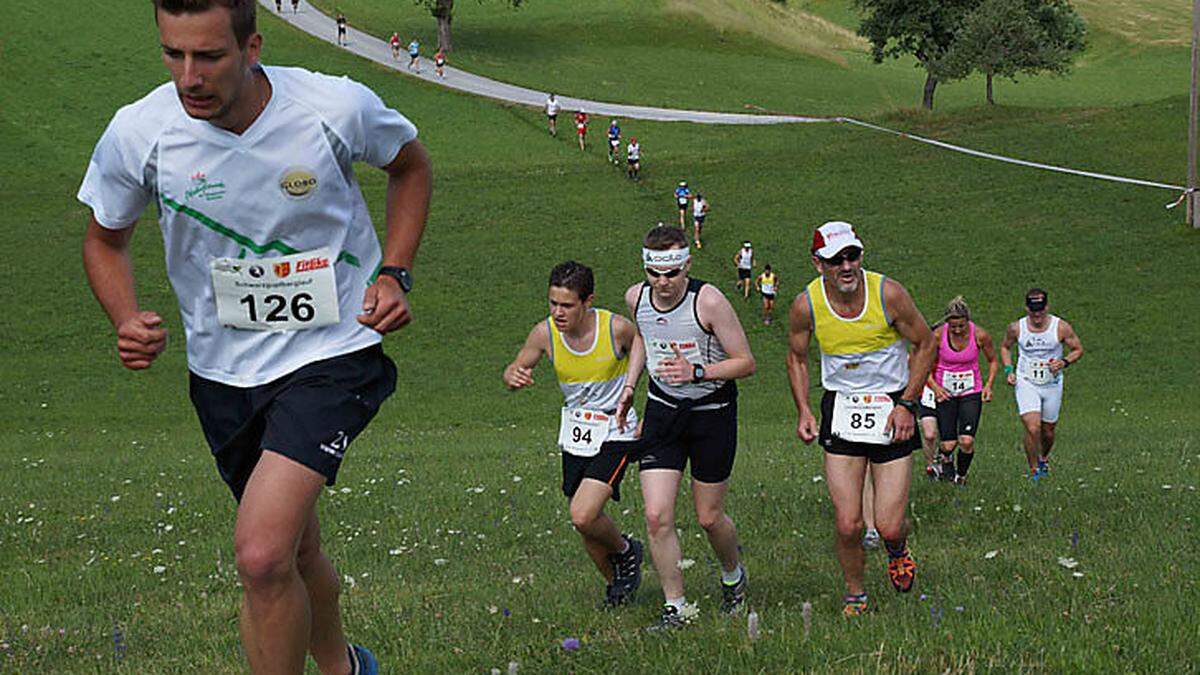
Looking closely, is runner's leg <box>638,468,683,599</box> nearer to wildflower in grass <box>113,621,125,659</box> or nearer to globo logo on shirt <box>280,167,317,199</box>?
wildflower in grass <box>113,621,125,659</box>

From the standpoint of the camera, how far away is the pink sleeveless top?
15.1m

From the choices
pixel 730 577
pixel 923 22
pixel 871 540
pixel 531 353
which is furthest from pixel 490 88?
pixel 730 577

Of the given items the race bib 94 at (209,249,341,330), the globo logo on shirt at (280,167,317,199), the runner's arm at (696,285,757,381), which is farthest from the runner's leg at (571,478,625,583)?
the globo logo on shirt at (280,167,317,199)

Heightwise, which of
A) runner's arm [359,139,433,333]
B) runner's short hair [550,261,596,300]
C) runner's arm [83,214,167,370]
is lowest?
runner's short hair [550,261,596,300]

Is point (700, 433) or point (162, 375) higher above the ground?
point (700, 433)

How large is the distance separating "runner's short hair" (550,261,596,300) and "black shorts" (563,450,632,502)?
988 millimetres

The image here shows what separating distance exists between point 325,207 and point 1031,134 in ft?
181

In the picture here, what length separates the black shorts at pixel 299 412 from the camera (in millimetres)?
4695

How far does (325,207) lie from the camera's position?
4.83 meters

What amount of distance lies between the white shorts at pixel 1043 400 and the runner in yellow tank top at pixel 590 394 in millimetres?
8043

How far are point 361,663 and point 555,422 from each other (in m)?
22.5

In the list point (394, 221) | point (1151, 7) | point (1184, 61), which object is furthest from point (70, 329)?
point (1151, 7)

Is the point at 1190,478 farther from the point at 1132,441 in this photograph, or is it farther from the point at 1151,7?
the point at 1151,7

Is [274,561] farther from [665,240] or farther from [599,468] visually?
[599,468]
